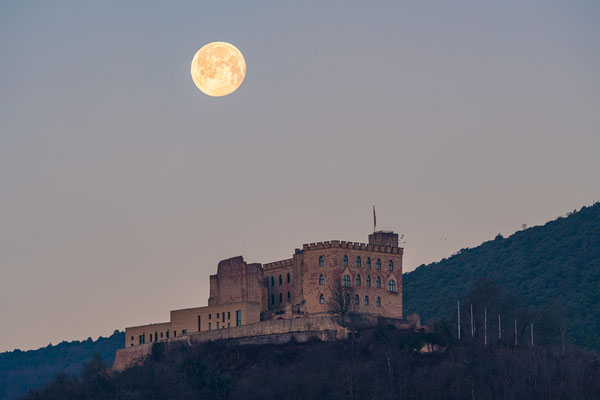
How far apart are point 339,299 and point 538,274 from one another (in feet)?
177

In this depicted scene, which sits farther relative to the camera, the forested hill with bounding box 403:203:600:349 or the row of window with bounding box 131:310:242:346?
the forested hill with bounding box 403:203:600:349

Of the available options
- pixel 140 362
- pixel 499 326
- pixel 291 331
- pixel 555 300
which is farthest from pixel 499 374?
pixel 555 300

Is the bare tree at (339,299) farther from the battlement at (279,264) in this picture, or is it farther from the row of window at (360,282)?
the battlement at (279,264)

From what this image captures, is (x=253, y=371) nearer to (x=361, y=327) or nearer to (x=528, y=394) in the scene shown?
(x=361, y=327)

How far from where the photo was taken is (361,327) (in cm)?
10512

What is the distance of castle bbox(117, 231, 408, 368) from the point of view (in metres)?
108

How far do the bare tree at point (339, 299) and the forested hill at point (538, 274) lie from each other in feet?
62.3

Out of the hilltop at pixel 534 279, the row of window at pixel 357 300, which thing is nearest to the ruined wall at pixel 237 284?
the row of window at pixel 357 300

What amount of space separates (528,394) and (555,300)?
4846 cm

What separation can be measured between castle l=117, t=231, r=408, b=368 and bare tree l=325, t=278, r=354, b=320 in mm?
155

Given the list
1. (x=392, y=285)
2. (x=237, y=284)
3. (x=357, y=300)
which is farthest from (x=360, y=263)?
(x=237, y=284)

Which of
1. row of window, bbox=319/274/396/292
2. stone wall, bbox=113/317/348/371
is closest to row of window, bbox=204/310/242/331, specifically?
stone wall, bbox=113/317/348/371

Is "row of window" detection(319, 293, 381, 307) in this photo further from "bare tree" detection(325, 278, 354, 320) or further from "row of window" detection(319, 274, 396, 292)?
"row of window" detection(319, 274, 396, 292)

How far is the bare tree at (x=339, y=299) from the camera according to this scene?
4163 inches
